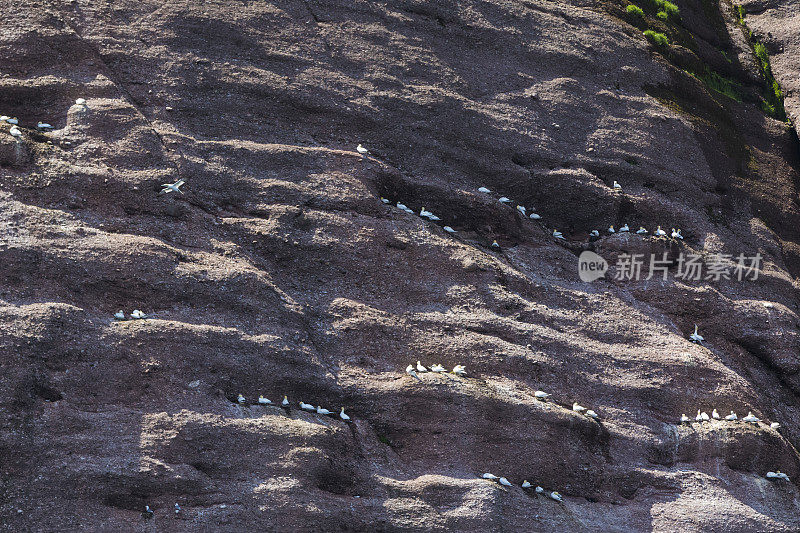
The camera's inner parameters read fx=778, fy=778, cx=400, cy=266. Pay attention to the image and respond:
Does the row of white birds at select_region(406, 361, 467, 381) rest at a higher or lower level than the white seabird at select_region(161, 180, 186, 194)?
lower

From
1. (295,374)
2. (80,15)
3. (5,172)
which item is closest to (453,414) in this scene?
(295,374)

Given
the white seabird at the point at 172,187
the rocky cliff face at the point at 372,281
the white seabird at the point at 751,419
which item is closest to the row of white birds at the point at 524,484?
the rocky cliff face at the point at 372,281

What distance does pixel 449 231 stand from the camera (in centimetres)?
2050

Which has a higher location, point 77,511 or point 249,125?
point 249,125

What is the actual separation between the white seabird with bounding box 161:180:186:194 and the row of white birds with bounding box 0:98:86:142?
3.15 meters

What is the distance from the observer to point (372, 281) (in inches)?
739

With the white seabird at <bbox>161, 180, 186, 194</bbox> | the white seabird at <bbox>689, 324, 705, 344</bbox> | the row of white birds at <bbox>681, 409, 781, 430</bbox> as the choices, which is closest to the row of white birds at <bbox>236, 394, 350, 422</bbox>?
the white seabird at <bbox>161, 180, 186, 194</bbox>

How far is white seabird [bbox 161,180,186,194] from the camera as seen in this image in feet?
60.0

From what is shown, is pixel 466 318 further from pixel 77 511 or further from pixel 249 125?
pixel 77 511

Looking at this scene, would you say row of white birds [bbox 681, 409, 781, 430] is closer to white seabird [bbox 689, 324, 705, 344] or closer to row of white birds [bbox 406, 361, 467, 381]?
white seabird [bbox 689, 324, 705, 344]

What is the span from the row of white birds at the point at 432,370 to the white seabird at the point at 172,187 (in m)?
6.88

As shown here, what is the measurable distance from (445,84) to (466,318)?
311 inches

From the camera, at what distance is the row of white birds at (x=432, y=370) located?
680 inches

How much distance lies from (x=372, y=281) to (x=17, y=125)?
30.3 ft
